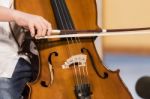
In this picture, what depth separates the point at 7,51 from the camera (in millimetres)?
1000

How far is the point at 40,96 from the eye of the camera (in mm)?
918

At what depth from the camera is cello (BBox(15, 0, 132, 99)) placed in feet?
3.08

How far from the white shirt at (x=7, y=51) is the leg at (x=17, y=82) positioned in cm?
2

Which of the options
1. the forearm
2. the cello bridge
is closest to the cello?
the cello bridge

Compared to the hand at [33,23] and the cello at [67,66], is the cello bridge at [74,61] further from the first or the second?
the hand at [33,23]

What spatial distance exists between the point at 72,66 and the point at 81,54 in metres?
0.05

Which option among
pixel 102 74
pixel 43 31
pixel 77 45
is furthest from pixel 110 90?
pixel 43 31

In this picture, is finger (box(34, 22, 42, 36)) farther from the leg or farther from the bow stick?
the leg

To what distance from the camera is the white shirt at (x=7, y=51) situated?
983mm

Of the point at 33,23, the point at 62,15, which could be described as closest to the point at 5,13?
the point at 33,23

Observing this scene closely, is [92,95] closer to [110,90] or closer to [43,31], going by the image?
[110,90]

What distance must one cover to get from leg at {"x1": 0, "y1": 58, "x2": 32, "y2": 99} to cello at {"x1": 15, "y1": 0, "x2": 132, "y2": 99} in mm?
79

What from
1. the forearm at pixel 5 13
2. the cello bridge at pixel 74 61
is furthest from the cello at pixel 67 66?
→ the forearm at pixel 5 13

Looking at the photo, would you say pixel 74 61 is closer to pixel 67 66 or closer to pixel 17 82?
pixel 67 66
